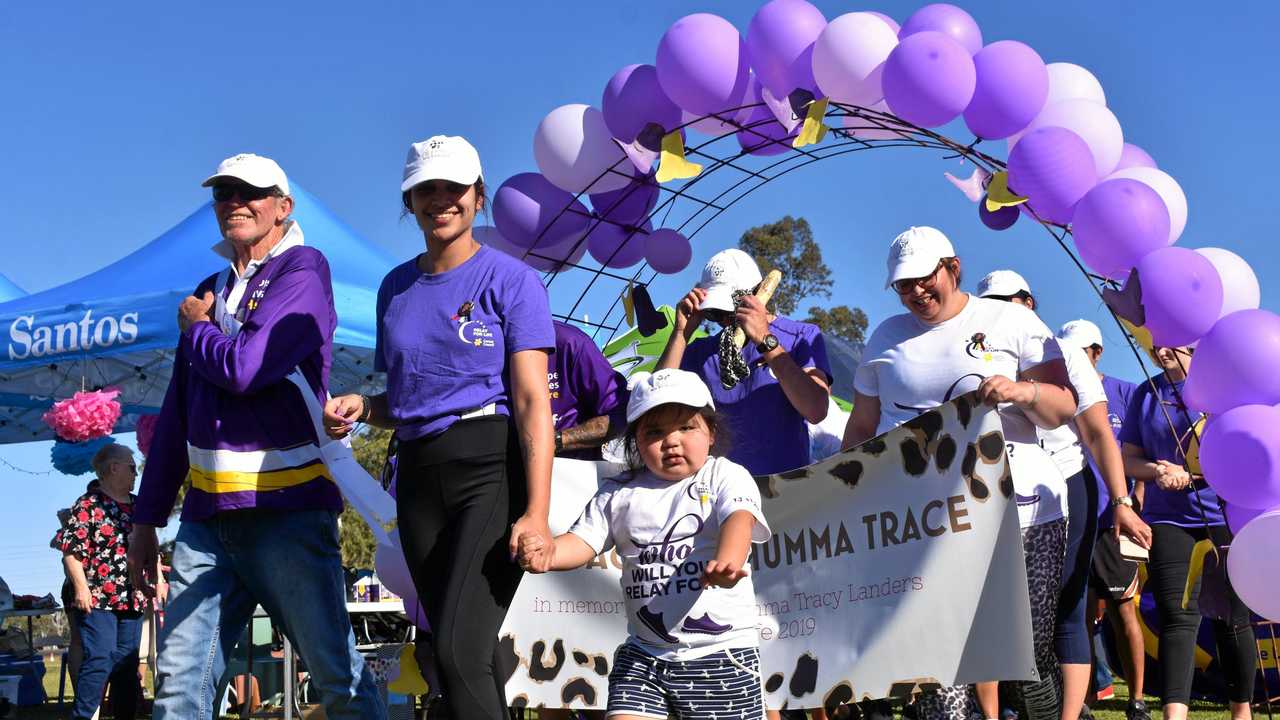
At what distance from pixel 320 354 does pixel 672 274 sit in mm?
5417

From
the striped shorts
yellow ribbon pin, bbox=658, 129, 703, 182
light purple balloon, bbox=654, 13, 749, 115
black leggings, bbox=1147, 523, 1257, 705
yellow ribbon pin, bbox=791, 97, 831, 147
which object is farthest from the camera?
yellow ribbon pin, bbox=658, 129, 703, 182

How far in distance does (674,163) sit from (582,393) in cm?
254

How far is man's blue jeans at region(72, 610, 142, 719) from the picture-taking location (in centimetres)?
829

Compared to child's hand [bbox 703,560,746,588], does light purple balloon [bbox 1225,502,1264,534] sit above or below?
above

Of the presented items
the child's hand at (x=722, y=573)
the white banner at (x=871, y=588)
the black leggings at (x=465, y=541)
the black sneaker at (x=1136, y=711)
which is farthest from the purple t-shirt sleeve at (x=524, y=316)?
the black sneaker at (x=1136, y=711)

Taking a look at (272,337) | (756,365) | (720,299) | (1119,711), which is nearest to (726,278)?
(720,299)

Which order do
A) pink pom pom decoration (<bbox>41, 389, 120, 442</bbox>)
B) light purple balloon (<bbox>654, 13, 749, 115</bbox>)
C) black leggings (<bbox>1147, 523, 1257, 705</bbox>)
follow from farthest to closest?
pink pom pom decoration (<bbox>41, 389, 120, 442</bbox>), light purple balloon (<bbox>654, 13, 749, 115</bbox>), black leggings (<bbox>1147, 523, 1257, 705</bbox>)

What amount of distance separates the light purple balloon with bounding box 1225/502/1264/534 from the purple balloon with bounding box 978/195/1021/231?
7.22 feet

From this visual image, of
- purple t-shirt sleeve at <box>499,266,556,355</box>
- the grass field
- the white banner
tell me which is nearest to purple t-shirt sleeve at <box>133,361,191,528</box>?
purple t-shirt sleeve at <box>499,266,556,355</box>

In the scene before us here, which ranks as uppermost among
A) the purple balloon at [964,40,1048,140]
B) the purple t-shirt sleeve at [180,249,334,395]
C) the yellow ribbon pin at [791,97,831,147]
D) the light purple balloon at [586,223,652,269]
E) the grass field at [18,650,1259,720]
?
the light purple balloon at [586,223,652,269]

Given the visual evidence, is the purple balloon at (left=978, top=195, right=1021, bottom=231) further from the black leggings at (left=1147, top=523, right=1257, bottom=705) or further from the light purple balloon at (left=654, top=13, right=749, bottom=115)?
the black leggings at (left=1147, top=523, right=1257, bottom=705)

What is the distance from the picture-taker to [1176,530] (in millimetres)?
6789

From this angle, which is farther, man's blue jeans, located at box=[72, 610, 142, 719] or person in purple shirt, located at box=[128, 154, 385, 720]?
man's blue jeans, located at box=[72, 610, 142, 719]

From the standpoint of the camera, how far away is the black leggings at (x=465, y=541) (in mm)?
3357
